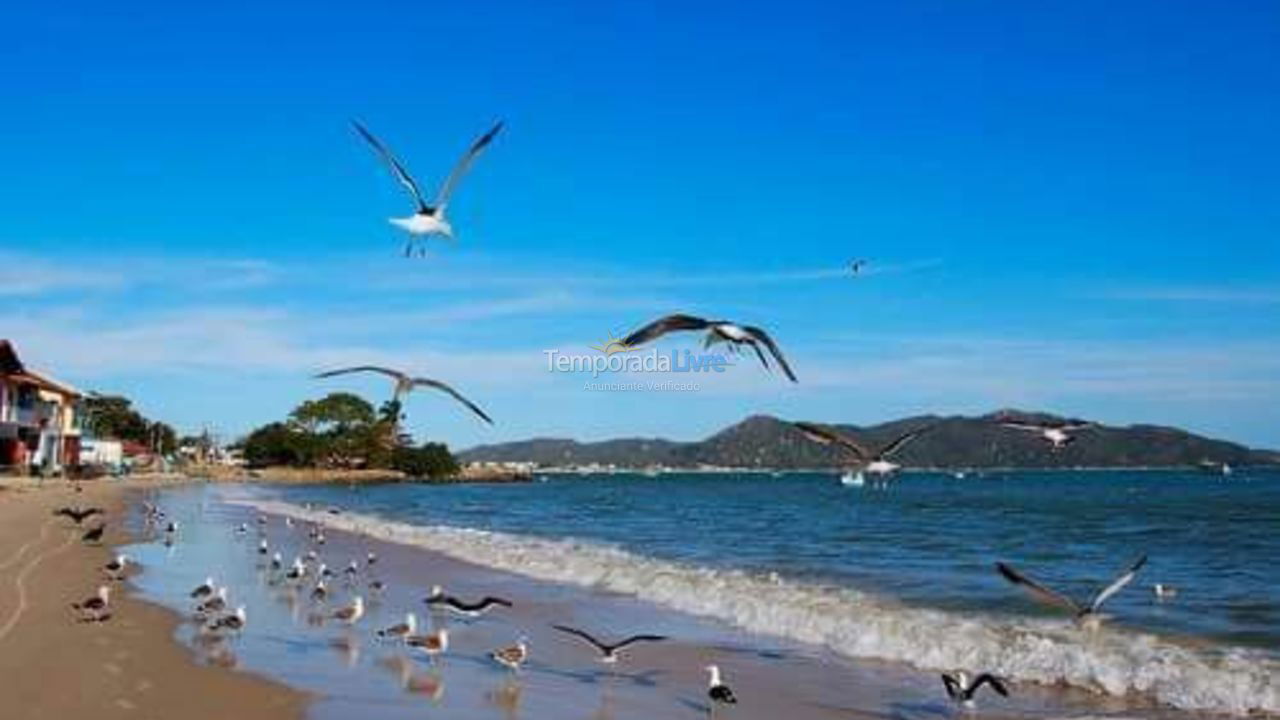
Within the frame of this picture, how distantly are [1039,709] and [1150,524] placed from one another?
46.2m

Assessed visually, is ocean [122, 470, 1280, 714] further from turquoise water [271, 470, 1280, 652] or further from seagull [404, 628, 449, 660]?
seagull [404, 628, 449, 660]

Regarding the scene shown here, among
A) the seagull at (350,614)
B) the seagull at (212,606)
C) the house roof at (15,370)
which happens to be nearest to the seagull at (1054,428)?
the seagull at (350,614)

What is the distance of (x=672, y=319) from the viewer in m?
7.86

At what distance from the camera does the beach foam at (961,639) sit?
15055mm

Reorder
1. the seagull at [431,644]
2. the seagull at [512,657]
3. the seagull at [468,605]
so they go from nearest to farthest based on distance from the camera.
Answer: the seagull at [512,657] < the seagull at [431,644] < the seagull at [468,605]

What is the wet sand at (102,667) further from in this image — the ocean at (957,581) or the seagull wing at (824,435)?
the ocean at (957,581)

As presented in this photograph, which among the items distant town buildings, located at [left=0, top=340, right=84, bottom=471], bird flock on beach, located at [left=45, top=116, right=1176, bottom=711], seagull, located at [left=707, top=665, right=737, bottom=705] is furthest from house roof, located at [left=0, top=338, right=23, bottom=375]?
seagull, located at [left=707, top=665, right=737, bottom=705]

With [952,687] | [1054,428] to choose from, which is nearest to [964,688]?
[952,687]

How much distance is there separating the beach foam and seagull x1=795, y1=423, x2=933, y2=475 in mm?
4562

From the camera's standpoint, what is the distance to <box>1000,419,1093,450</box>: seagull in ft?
38.5

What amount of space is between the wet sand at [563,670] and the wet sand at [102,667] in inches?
20.3

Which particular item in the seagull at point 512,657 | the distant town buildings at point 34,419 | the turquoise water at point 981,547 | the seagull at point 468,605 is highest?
the distant town buildings at point 34,419

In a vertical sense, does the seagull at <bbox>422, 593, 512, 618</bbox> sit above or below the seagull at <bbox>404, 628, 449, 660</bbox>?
above

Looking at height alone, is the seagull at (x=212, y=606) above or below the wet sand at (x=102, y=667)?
above
